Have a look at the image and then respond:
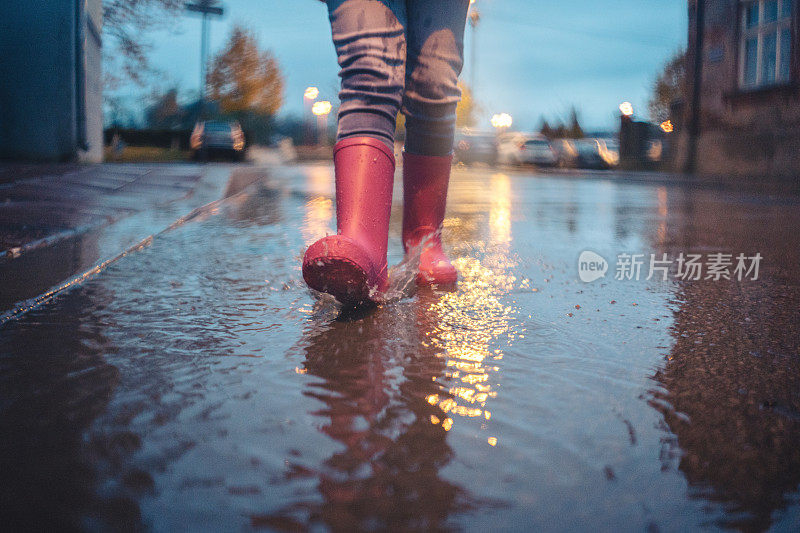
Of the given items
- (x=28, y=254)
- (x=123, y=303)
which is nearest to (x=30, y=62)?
(x=28, y=254)

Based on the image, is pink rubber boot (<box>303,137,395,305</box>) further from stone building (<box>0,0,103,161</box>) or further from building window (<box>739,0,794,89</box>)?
building window (<box>739,0,794,89</box>)

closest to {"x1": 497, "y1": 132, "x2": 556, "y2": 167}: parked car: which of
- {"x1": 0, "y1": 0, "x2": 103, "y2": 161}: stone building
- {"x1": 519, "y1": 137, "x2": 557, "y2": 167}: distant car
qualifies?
{"x1": 519, "y1": 137, "x2": 557, "y2": 167}: distant car

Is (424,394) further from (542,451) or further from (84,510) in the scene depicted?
(84,510)

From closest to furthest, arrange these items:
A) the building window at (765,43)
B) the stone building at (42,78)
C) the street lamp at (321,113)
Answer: the stone building at (42,78)
the building window at (765,43)
the street lamp at (321,113)

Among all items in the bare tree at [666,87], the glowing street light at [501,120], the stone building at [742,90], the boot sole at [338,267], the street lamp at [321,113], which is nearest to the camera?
the boot sole at [338,267]

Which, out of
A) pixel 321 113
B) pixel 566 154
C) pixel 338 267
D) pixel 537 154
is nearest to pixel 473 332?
pixel 338 267

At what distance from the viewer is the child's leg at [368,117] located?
76.4 inches

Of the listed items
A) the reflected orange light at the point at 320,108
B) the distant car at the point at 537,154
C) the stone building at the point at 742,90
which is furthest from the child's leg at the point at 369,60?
the reflected orange light at the point at 320,108

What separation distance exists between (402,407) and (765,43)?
16839mm

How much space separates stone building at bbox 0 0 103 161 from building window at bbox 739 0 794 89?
12.4m

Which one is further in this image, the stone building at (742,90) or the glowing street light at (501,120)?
the glowing street light at (501,120)

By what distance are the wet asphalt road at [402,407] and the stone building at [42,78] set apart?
19.6ft

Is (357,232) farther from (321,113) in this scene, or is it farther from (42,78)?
(321,113)

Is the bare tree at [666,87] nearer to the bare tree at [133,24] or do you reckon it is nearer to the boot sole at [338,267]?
the bare tree at [133,24]
